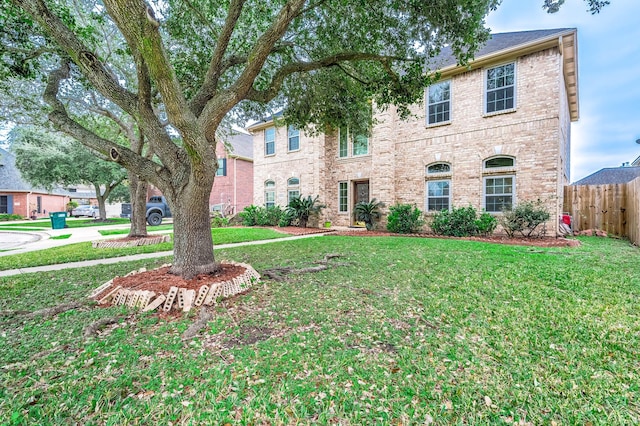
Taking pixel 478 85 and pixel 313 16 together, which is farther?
pixel 478 85

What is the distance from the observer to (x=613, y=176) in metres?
22.9

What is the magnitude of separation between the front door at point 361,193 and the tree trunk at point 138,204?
8.33 meters

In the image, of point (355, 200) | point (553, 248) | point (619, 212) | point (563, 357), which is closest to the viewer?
point (563, 357)

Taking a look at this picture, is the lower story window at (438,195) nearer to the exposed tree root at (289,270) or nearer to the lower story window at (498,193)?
the lower story window at (498,193)

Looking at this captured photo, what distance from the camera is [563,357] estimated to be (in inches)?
87.0

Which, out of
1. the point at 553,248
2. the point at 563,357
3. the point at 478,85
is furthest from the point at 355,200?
the point at 563,357

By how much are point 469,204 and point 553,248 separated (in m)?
3.03

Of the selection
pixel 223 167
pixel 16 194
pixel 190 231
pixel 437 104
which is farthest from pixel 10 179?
pixel 437 104

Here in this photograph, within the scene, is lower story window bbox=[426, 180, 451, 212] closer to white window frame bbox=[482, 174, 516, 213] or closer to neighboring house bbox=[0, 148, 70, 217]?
white window frame bbox=[482, 174, 516, 213]

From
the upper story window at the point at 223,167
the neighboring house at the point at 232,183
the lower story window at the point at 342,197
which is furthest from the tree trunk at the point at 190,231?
the upper story window at the point at 223,167

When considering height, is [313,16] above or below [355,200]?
above

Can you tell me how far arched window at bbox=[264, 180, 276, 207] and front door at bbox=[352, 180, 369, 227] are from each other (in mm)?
4752

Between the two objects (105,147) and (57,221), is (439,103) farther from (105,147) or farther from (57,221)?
(57,221)

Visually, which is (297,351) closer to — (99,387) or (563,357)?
(99,387)
